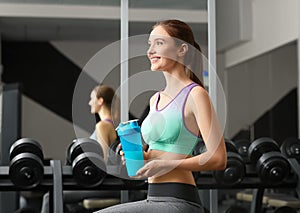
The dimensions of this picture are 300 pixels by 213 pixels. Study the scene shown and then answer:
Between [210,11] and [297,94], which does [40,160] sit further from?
[297,94]

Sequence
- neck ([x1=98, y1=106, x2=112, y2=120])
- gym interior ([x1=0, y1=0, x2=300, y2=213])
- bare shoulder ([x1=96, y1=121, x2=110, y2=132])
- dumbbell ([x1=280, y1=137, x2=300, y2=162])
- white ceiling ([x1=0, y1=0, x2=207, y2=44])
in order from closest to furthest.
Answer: gym interior ([x1=0, y1=0, x2=300, y2=213])
bare shoulder ([x1=96, y1=121, x2=110, y2=132])
neck ([x1=98, y1=106, x2=112, y2=120])
dumbbell ([x1=280, y1=137, x2=300, y2=162])
white ceiling ([x1=0, y1=0, x2=207, y2=44])

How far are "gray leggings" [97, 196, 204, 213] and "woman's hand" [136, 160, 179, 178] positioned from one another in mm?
93

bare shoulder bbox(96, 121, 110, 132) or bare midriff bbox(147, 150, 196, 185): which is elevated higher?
bare midriff bbox(147, 150, 196, 185)

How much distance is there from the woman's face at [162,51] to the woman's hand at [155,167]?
26 centimetres

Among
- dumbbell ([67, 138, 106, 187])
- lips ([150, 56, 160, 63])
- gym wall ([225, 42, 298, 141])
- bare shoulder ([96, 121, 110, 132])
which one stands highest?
lips ([150, 56, 160, 63])

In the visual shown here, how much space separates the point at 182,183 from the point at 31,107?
21.5 feet

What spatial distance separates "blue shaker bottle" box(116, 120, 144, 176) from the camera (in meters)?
1.58

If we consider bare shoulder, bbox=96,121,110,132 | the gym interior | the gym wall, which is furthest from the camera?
the gym wall

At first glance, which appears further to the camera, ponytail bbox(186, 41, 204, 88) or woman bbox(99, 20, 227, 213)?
ponytail bbox(186, 41, 204, 88)

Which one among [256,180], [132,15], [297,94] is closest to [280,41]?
[297,94]

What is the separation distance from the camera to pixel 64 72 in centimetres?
814

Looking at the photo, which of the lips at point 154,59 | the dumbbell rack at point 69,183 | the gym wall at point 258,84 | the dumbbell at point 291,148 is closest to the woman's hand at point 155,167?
the lips at point 154,59

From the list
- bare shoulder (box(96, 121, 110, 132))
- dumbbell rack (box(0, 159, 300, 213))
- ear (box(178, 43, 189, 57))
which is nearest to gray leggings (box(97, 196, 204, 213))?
ear (box(178, 43, 189, 57))

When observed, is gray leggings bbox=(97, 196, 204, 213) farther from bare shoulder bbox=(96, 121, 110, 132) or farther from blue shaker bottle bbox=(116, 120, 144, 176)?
bare shoulder bbox=(96, 121, 110, 132)
